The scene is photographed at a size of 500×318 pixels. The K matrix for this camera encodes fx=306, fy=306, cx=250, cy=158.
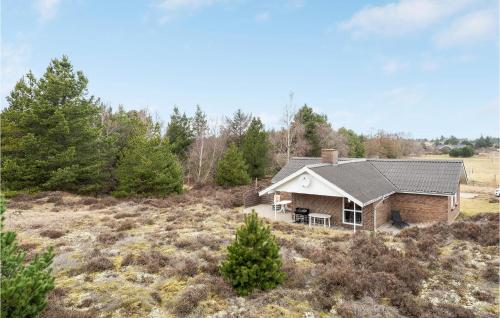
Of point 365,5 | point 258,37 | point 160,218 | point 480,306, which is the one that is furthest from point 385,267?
point 258,37

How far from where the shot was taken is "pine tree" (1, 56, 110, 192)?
2294cm

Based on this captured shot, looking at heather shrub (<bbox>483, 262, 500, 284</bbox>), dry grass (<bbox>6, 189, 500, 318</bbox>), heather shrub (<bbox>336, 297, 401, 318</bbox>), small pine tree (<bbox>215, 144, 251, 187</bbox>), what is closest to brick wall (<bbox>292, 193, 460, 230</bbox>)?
dry grass (<bbox>6, 189, 500, 318</bbox>)

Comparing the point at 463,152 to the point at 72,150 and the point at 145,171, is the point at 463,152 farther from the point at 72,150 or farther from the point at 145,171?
the point at 72,150

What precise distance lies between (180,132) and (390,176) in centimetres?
3001

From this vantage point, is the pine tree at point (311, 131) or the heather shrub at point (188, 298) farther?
the pine tree at point (311, 131)

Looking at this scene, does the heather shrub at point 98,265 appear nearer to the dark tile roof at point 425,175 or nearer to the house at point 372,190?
the house at point 372,190

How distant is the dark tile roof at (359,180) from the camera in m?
18.0

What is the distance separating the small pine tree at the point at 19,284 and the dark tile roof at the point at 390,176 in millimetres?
15151

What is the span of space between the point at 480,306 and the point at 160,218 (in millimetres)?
15720

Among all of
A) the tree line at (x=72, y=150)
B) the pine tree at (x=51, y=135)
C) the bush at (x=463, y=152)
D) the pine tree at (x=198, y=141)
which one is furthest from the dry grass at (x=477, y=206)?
the bush at (x=463, y=152)

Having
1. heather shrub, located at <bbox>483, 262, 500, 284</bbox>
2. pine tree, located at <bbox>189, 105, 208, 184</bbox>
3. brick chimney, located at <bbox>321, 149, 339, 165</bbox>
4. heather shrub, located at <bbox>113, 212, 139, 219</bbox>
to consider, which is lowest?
heather shrub, located at <bbox>483, 262, 500, 284</bbox>

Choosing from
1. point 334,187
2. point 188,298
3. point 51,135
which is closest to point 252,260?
point 188,298

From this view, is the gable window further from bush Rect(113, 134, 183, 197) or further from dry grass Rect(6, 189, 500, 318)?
bush Rect(113, 134, 183, 197)

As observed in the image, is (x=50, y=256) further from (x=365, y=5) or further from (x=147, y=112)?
(x=147, y=112)
